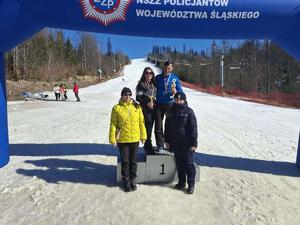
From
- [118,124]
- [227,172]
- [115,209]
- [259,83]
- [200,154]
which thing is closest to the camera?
[115,209]

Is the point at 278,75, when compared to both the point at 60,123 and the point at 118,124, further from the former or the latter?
the point at 118,124

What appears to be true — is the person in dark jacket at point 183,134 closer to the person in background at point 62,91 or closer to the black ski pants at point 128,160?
the black ski pants at point 128,160

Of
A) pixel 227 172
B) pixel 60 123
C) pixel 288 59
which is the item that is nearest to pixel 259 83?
pixel 288 59

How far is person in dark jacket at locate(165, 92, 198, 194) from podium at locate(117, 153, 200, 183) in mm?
245

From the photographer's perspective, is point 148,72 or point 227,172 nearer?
point 148,72

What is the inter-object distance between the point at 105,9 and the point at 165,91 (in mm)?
1626

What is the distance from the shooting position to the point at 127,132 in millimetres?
4738

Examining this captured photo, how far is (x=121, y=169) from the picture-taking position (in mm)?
4875

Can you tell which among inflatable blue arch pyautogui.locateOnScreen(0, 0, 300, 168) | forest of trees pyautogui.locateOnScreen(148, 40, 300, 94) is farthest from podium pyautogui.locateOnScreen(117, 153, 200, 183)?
forest of trees pyautogui.locateOnScreen(148, 40, 300, 94)

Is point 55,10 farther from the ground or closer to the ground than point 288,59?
closer to the ground

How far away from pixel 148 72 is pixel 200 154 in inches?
109

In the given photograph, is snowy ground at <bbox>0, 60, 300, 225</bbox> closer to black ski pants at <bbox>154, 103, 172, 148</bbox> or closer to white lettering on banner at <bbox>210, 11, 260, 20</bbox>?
black ski pants at <bbox>154, 103, 172, 148</bbox>

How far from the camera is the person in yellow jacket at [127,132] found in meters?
4.74

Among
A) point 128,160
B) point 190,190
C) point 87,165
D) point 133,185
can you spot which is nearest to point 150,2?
point 128,160
